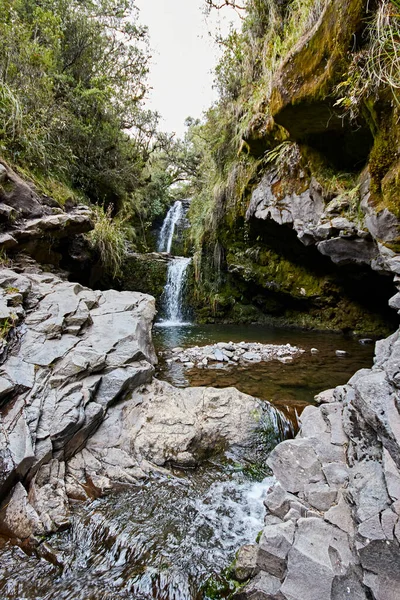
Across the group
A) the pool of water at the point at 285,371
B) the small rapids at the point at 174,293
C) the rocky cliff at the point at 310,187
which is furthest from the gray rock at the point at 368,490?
the small rapids at the point at 174,293

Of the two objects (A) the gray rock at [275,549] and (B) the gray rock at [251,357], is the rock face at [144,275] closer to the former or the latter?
(B) the gray rock at [251,357]

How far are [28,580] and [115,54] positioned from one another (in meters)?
13.2

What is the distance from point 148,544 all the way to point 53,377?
1.74 meters

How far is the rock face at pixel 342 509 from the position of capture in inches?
53.9

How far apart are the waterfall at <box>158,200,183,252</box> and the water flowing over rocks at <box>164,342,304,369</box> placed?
823cm

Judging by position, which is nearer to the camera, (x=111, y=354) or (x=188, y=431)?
(x=188, y=431)

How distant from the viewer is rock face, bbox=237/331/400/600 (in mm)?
1369

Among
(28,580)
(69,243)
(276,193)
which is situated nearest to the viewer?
(28,580)

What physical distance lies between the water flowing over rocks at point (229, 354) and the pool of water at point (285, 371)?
0.67ft

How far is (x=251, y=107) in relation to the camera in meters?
7.20

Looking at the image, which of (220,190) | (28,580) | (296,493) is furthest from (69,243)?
(296,493)

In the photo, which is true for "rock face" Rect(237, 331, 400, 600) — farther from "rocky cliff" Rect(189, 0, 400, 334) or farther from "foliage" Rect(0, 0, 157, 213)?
"foliage" Rect(0, 0, 157, 213)

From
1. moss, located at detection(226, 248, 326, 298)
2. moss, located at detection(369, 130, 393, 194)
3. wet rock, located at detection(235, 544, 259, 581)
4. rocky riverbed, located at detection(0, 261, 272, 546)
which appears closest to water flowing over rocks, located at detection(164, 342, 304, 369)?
rocky riverbed, located at detection(0, 261, 272, 546)

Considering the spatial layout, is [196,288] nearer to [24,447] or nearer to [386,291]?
[386,291]
